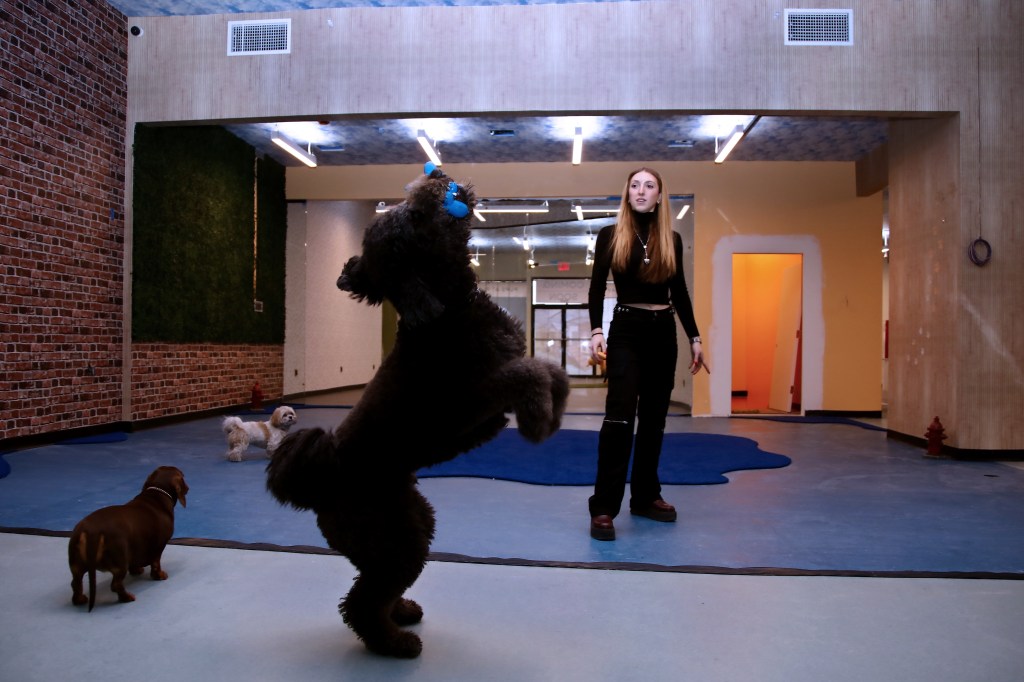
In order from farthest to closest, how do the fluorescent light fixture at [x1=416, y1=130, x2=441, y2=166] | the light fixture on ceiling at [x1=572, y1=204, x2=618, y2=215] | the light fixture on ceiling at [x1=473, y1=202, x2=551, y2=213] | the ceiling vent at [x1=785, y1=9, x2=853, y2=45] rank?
the light fixture on ceiling at [x1=572, y1=204, x2=618, y2=215] → the light fixture on ceiling at [x1=473, y1=202, x2=551, y2=213] → the fluorescent light fixture at [x1=416, y1=130, x2=441, y2=166] → the ceiling vent at [x1=785, y1=9, x2=853, y2=45]

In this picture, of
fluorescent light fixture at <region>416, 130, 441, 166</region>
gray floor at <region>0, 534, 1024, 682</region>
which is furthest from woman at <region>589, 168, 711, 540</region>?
fluorescent light fixture at <region>416, 130, 441, 166</region>

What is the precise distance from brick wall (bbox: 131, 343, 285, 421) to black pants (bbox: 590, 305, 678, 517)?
5.07 meters

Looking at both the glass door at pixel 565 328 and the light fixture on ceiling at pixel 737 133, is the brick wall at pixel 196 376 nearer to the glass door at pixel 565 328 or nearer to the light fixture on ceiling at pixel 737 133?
the glass door at pixel 565 328

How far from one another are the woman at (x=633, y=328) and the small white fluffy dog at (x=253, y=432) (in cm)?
Answer: 257

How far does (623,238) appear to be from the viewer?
262cm

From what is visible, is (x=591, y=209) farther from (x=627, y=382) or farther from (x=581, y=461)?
(x=627, y=382)

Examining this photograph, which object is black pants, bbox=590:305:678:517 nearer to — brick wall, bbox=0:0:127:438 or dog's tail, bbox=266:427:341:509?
dog's tail, bbox=266:427:341:509

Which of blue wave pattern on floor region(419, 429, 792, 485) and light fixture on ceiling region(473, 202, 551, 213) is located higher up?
light fixture on ceiling region(473, 202, 551, 213)

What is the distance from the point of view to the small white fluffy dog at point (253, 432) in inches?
170

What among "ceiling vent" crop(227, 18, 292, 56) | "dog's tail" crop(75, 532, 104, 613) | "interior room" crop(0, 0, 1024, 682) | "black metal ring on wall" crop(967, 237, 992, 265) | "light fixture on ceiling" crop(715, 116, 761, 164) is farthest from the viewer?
"light fixture on ceiling" crop(715, 116, 761, 164)

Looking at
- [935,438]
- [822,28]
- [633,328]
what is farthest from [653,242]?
[822,28]

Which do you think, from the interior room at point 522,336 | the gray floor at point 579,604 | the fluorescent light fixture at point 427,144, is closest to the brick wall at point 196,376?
the interior room at point 522,336

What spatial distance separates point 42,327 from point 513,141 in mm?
4644

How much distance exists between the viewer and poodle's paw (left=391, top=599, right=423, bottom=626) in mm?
1645
